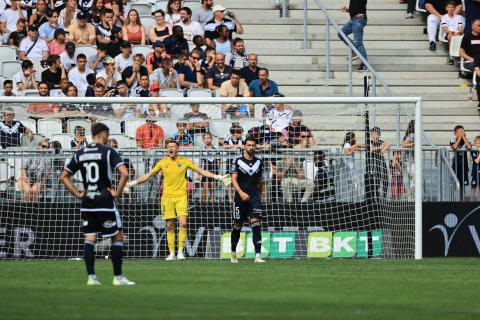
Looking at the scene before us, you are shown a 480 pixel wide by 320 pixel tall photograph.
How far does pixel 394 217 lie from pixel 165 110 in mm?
4733

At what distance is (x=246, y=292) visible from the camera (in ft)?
48.5

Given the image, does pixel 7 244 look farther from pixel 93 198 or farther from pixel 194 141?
pixel 93 198

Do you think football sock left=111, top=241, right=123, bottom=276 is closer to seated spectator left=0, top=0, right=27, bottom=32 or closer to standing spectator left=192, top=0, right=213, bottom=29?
seated spectator left=0, top=0, right=27, bottom=32

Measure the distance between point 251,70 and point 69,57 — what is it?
387cm

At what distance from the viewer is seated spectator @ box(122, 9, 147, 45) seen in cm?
2794

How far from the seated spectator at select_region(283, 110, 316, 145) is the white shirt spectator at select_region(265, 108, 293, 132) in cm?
Answer: 10

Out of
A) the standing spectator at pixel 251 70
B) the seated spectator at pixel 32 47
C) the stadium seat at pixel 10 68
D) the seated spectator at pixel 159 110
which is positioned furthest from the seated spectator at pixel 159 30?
the seated spectator at pixel 159 110

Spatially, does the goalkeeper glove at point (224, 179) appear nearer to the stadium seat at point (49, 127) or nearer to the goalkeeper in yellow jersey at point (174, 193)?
the goalkeeper in yellow jersey at point (174, 193)

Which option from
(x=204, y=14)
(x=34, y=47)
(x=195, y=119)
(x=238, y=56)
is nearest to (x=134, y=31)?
(x=204, y=14)

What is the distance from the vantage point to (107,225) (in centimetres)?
1552

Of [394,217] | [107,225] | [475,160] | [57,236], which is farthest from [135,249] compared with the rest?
[107,225]

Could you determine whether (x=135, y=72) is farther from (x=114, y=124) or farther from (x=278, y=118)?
(x=278, y=118)

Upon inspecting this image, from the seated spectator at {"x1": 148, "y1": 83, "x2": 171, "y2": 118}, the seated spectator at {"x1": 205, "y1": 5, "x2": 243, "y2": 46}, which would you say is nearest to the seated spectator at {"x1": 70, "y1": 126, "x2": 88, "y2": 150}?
the seated spectator at {"x1": 148, "y1": 83, "x2": 171, "y2": 118}

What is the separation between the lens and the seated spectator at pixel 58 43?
89.1 ft
